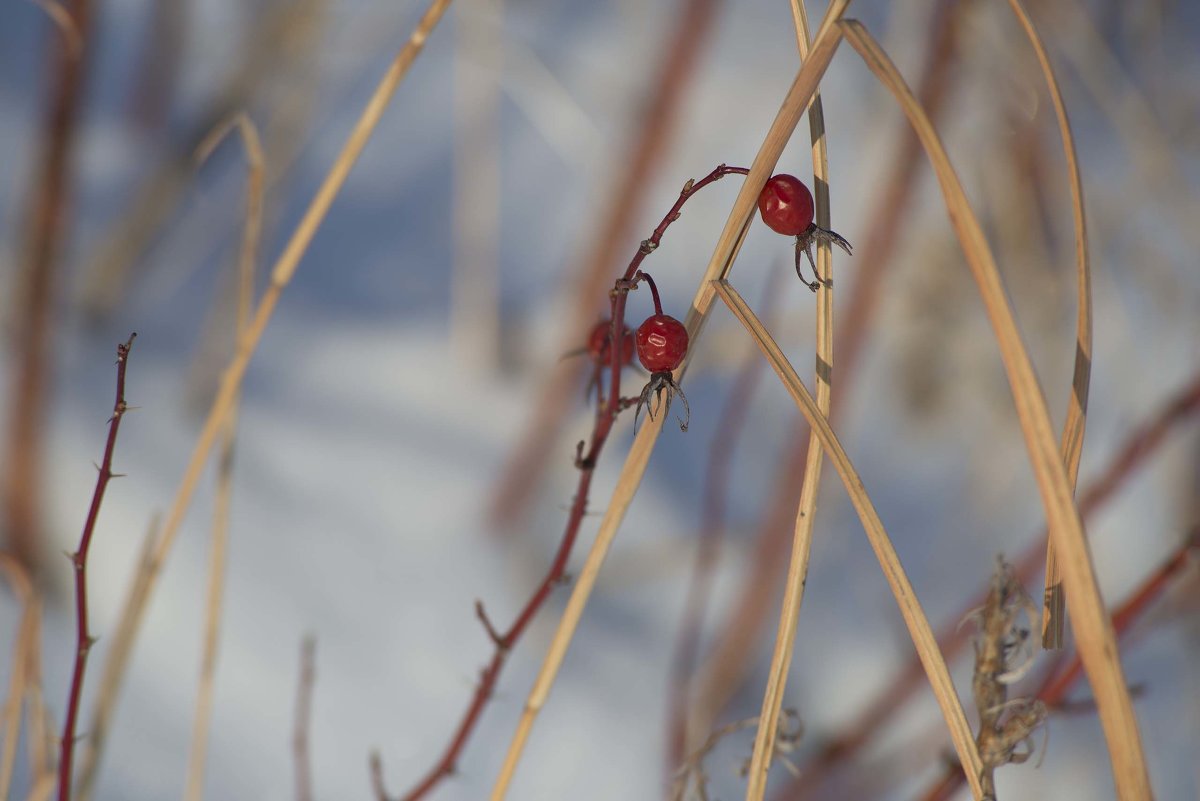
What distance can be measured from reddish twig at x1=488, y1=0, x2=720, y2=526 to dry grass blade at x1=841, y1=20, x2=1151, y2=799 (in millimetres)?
545

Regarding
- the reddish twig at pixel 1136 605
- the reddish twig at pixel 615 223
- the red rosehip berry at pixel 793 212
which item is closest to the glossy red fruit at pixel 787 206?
the red rosehip berry at pixel 793 212

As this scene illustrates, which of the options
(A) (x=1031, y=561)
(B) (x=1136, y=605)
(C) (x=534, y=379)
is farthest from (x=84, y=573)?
(C) (x=534, y=379)

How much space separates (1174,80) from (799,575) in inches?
50.3

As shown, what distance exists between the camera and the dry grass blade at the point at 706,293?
0.21 m

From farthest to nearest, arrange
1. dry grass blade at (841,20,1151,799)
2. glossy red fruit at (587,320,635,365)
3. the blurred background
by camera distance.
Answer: the blurred background → glossy red fruit at (587,320,635,365) → dry grass blade at (841,20,1151,799)

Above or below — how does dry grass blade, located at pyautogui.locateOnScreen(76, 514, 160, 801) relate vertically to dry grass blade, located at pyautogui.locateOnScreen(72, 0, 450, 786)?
below

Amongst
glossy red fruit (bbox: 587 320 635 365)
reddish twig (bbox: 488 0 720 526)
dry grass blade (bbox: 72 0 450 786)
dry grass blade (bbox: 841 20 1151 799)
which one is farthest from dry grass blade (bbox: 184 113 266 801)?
reddish twig (bbox: 488 0 720 526)

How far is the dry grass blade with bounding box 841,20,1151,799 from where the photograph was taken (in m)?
0.19

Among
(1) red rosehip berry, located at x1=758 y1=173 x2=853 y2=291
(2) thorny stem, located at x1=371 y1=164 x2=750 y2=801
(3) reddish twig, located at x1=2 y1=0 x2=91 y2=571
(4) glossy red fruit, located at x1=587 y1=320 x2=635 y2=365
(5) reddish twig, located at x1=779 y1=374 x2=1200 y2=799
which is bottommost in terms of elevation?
(2) thorny stem, located at x1=371 y1=164 x2=750 y2=801

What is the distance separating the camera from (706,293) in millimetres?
246

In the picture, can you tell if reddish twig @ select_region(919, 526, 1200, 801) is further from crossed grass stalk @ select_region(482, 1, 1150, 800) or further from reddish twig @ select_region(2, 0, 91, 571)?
reddish twig @ select_region(2, 0, 91, 571)

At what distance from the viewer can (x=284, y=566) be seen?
74 cm

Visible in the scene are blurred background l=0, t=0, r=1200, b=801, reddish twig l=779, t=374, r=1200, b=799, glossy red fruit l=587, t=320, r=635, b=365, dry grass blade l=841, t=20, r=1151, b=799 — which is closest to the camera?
dry grass blade l=841, t=20, r=1151, b=799

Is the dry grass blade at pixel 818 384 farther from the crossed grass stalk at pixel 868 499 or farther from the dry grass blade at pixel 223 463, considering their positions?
the dry grass blade at pixel 223 463
